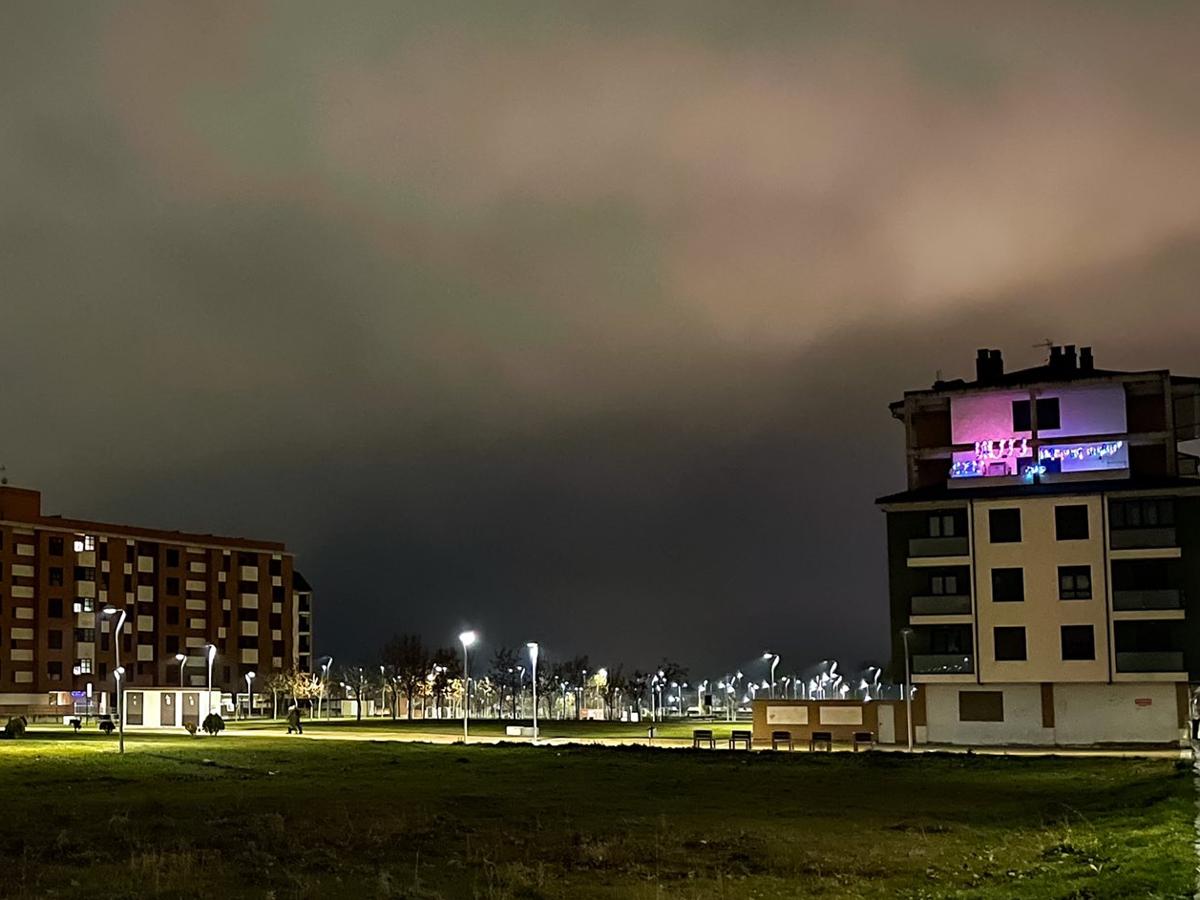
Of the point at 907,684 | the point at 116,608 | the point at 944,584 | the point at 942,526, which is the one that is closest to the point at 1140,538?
the point at 942,526

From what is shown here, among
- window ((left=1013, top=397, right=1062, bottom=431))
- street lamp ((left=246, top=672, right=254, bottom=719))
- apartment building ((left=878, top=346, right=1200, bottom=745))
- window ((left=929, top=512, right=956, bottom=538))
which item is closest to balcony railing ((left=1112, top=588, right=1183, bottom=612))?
apartment building ((left=878, top=346, right=1200, bottom=745))

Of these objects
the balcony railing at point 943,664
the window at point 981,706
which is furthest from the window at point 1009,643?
the window at point 981,706

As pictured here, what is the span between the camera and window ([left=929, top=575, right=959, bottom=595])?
81.9m

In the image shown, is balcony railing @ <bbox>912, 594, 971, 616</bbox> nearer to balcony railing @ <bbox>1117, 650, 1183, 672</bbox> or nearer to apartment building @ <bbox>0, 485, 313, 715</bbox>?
balcony railing @ <bbox>1117, 650, 1183, 672</bbox>

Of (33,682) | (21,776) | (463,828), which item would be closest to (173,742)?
(21,776)

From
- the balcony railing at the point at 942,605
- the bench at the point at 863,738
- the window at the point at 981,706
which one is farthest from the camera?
the balcony railing at the point at 942,605

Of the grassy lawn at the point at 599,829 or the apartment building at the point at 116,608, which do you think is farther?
the apartment building at the point at 116,608

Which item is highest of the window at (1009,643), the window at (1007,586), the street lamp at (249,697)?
the window at (1007,586)

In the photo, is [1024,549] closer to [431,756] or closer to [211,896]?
[431,756]

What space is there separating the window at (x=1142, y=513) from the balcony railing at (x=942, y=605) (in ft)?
28.7

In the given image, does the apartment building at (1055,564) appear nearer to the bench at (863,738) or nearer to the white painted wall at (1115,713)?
the white painted wall at (1115,713)

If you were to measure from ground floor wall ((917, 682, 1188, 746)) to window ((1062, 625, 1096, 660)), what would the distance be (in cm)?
159

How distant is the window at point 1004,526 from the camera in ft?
263

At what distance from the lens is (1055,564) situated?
79375mm
